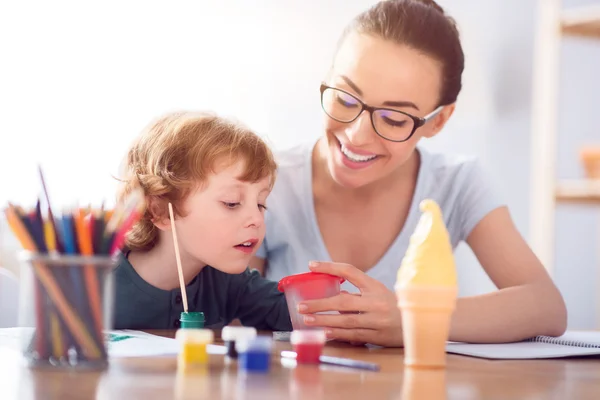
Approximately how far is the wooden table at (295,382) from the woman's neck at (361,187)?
934mm

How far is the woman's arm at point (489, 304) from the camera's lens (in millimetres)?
1080

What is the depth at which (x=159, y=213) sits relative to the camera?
1.37 m

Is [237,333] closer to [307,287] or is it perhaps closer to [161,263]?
[307,287]

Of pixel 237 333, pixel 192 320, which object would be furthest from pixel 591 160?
pixel 237 333

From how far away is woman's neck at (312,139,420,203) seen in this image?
182 cm

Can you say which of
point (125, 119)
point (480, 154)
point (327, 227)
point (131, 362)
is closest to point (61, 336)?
point (131, 362)

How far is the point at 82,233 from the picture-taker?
2.45ft

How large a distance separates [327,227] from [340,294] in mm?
715

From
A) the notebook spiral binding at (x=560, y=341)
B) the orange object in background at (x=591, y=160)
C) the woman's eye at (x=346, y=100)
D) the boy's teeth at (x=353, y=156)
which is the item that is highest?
the orange object in background at (x=591, y=160)

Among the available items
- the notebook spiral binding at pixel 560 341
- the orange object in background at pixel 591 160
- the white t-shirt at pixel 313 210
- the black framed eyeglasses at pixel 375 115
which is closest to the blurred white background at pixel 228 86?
the orange object in background at pixel 591 160

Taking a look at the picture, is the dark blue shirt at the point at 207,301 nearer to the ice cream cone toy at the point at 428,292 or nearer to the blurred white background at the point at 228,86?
the ice cream cone toy at the point at 428,292

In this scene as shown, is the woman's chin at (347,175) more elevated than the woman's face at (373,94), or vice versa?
the woman's face at (373,94)

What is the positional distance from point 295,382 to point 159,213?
2.34ft

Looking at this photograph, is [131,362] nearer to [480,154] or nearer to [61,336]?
[61,336]
